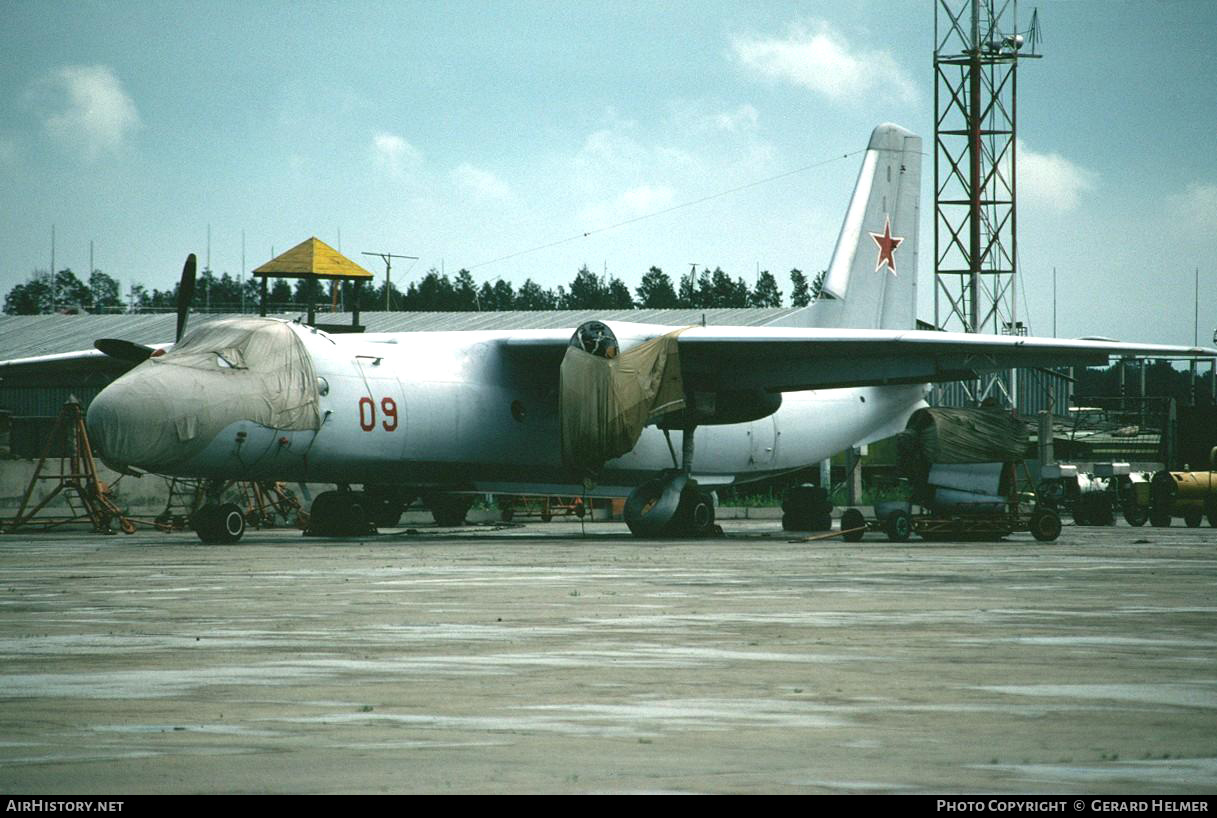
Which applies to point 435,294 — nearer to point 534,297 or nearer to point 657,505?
point 534,297

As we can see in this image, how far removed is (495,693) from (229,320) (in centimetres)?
1846

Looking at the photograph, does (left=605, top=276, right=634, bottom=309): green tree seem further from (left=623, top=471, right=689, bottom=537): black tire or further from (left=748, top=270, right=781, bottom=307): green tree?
(left=623, top=471, right=689, bottom=537): black tire

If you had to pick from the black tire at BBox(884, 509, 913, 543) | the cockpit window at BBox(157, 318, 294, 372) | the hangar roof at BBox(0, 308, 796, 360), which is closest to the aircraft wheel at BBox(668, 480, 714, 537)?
the black tire at BBox(884, 509, 913, 543)

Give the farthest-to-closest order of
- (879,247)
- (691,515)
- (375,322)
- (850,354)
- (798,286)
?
(798,286), (375,322), (879,247), (691,515), (850,354)

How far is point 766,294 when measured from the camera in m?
144

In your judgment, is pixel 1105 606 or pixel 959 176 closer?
pixel 1105 606

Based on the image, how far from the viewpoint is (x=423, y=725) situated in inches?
240

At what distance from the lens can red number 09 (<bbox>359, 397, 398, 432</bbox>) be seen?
24469 mm

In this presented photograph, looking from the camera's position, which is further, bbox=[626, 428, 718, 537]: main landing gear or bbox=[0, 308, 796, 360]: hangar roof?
bbox=[0, 308, 796, 360]: hangar roof

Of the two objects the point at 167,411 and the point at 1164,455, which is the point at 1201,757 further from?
the point at 1164,455

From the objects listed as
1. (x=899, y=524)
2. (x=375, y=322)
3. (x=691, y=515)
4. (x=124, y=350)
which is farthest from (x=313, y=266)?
(x=375, y=322)

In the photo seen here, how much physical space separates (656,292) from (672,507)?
123 metres

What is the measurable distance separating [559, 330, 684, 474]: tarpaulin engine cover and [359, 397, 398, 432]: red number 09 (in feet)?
9.09

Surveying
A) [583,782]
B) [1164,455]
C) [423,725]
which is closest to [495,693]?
[423,725]
